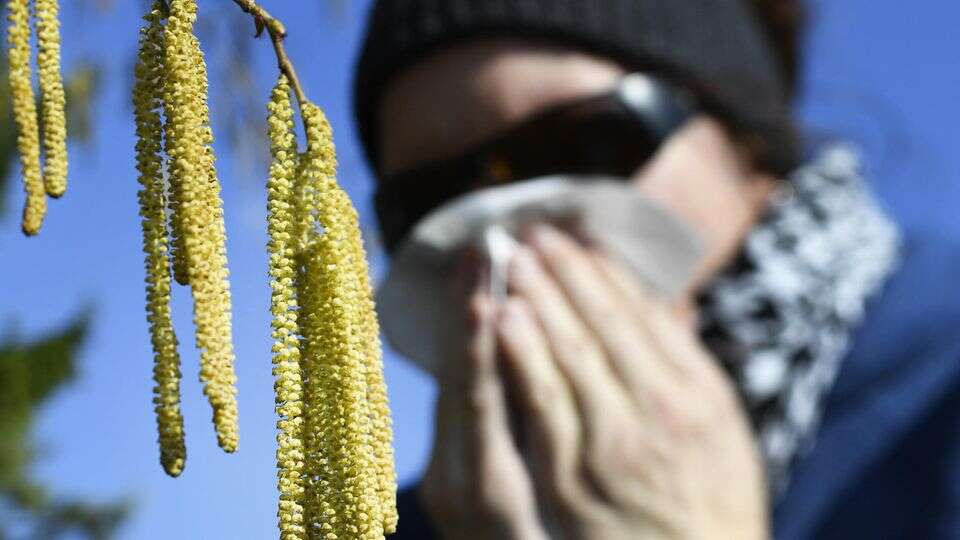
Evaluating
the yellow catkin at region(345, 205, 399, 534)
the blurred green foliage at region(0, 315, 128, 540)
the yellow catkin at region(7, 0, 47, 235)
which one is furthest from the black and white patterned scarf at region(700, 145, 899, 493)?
the blurred green foliage at region(0, 315, 128, 540)

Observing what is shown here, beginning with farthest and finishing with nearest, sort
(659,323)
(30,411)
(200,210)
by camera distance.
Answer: (30,411) → (659,323) → (200,210)

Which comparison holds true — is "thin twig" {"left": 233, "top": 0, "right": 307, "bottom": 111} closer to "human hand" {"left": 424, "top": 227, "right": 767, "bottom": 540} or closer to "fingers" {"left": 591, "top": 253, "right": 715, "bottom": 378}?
"human hand" {"left": 424, "top": 227, "right": 767, "bottom": 540}

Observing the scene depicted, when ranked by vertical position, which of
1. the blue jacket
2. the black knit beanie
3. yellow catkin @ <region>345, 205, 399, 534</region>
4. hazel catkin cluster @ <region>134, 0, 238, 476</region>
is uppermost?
the black knit beanie

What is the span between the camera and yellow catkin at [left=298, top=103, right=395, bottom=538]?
0.51 metres

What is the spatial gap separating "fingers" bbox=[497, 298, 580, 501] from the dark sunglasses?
297 mm

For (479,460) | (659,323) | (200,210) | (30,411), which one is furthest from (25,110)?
(30,411)

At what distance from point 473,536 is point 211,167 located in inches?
49.1

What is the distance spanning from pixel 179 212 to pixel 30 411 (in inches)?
377

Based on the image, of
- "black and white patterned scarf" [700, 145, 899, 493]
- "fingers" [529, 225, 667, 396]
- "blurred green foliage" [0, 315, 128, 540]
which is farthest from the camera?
"blurred green foliage" [0, 315, 128, 540]

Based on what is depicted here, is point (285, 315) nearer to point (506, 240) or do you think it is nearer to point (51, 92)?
point (51, 92)

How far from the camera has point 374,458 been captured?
535 millimetres

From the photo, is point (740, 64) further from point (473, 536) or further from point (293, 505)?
point (293, 505)

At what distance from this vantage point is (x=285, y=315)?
0.52 metres

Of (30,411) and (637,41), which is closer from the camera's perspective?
(637,41)
